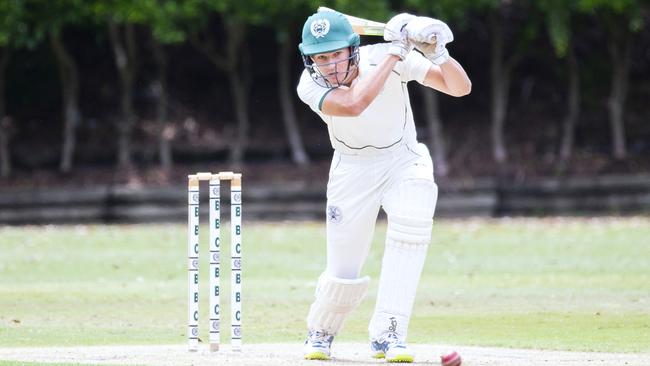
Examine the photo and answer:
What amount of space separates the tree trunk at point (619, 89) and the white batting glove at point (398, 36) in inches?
643

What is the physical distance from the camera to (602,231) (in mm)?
18250

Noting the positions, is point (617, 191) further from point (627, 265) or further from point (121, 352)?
point (121, 352)

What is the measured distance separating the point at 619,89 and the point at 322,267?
10497mm

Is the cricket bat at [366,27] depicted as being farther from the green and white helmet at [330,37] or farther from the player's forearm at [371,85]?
the player's forearm at [371,85]

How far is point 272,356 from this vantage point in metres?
7.50

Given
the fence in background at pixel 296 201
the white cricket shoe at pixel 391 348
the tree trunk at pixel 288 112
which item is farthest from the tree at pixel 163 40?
the white cricket shoe at pixel 391 348

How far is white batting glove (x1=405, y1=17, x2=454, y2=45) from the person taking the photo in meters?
7.06

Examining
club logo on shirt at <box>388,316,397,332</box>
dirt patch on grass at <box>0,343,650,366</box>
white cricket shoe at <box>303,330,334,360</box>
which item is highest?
club logo on shirt at <box>388,316,397,332</box>

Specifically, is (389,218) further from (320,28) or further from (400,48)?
(320,28)

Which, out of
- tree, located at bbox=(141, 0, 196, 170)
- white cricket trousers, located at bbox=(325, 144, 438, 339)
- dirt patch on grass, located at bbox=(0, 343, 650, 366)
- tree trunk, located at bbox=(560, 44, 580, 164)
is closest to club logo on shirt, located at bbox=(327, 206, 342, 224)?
white cricket trousers, located at bbox=(325, 144, 438, 339)

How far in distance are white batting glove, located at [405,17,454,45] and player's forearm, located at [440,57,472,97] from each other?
0.58 ft

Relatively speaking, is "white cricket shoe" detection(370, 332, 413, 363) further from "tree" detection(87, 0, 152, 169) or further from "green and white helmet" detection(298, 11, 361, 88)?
"tree" detection(87, 0, 152, 169)

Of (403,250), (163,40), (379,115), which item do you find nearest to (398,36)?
(379,115)

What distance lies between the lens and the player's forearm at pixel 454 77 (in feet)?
23.8
